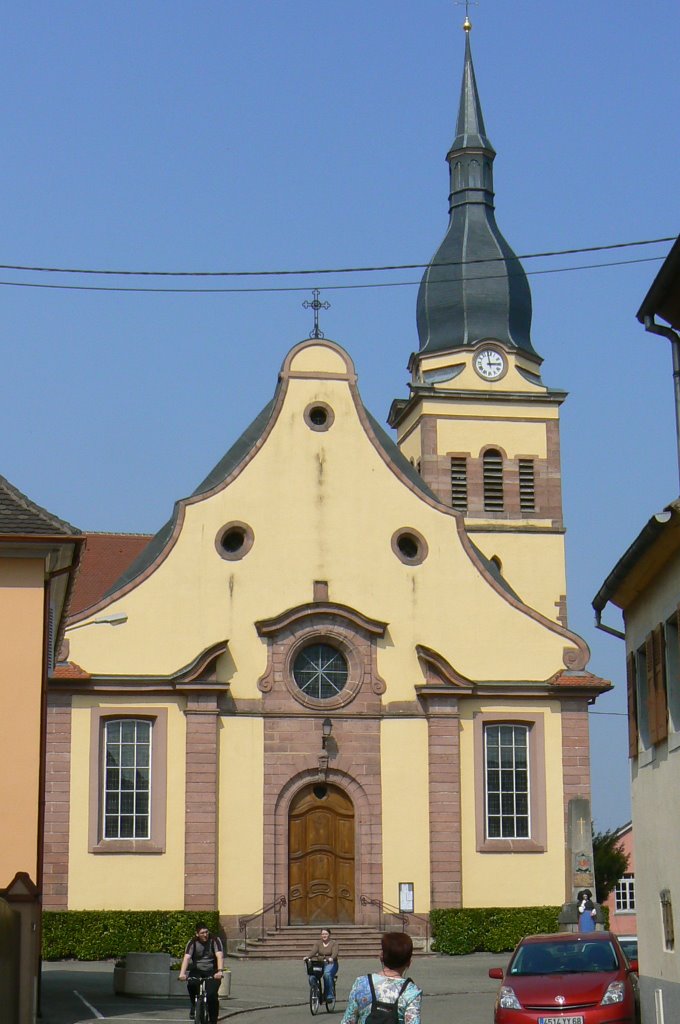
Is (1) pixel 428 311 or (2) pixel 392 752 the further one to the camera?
(1) pixel 428 311

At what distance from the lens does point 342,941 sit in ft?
112

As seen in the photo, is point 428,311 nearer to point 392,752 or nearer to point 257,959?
point 392,752

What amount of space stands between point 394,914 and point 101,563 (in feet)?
54.8

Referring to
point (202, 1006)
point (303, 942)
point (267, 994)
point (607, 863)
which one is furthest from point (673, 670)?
point (607, 863)

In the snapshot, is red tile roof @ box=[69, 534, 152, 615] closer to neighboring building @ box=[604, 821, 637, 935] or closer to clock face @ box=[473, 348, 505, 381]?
clock face @ box=[473, 348, 505, 381]

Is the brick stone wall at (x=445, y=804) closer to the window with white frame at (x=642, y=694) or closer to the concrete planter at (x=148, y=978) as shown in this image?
the concrete planter at (x=148, y=978)

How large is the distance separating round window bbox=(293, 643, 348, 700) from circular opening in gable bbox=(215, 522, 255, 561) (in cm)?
238

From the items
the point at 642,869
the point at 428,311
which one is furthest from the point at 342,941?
the point at 428,311

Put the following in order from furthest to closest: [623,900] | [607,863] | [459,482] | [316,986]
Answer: [623,900] < [607,863] < [459,482] < [316,986]

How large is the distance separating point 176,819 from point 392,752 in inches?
179

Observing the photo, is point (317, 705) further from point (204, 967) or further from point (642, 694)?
point (204, 967)

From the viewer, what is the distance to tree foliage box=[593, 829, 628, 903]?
6525cm

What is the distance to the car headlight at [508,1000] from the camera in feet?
59.3

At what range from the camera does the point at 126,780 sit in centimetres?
3484
